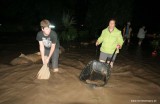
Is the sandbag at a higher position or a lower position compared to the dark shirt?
lower

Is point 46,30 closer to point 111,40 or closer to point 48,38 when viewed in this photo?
point 48,38

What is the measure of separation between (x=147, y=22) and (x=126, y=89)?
2181 cm

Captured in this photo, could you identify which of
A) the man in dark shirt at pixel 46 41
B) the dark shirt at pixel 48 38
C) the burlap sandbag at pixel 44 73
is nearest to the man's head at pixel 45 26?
the man in dark shirt at pixel 46 41

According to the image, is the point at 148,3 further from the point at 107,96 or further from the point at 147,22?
the point at 107,96

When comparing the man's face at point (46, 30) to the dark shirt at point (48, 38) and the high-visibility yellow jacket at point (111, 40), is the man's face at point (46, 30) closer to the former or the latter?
the dark shirt at point (48, 38)

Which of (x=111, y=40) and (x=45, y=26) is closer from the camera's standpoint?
(x=45, y=26)

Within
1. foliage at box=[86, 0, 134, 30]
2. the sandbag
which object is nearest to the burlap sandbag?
the sandbag

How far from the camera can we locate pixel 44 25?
5480mm

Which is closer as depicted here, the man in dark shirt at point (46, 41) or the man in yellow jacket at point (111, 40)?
the man in dark shirt at point (46, 41)

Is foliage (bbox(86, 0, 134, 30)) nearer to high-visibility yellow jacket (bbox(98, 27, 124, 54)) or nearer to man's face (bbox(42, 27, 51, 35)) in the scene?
high-visibility yellow jacket (bbox(98, 27, 124, 54))

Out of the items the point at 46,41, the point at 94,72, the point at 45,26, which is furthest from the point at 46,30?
the point at 94,72

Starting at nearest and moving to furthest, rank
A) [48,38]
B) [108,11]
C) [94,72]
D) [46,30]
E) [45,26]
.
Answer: [45,26]
[46,30]
[48,38]
[94,72]
[108,11]

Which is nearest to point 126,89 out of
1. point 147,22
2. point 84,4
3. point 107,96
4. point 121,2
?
point 107,96

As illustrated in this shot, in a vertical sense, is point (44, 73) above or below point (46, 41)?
below
